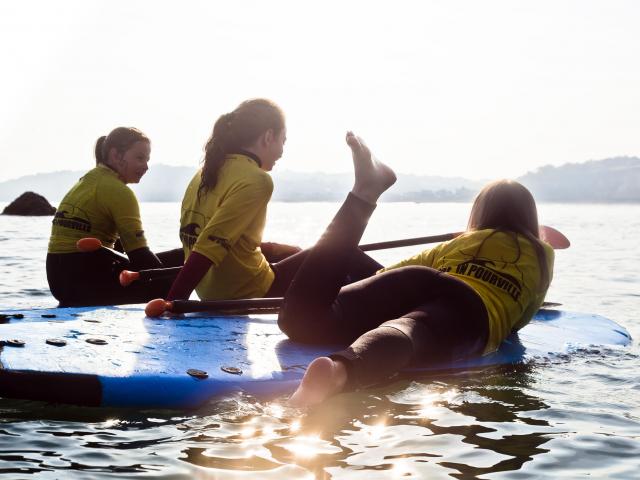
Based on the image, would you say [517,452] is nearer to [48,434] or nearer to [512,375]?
[512,375]

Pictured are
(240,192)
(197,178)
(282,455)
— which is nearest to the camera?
(282,455)

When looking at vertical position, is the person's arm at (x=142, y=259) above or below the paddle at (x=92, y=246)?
below

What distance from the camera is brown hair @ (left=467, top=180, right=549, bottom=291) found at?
4.95 metres

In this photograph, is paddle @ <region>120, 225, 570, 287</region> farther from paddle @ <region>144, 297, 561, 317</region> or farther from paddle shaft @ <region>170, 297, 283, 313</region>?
paddle shaft @ <region>170, 297, 283, 313</region>

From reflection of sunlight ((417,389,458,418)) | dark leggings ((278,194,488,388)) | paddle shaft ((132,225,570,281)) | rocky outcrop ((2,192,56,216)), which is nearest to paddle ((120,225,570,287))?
paddle shaft ((132,225,570,281))

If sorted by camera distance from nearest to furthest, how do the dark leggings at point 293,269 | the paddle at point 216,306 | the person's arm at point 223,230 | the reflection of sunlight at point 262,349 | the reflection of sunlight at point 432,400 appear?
1. the reflection of sunlight at point 432,400
2. the reflection of sunlight at point 262,349
3. the person's arm at point 223,230
4. the paddle at point 216,306
5. the dark leggings at point 293,269

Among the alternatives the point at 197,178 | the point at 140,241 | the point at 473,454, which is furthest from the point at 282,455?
the point at 140,241

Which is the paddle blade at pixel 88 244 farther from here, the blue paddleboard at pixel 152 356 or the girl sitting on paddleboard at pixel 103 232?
the blue paddleboard at pixel 152 356

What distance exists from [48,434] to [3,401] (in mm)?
603

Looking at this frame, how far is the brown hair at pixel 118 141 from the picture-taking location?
6914 millimetres

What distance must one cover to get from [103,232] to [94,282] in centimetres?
46

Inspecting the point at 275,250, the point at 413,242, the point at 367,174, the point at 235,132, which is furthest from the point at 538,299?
the point at 275,250

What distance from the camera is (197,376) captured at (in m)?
4.22

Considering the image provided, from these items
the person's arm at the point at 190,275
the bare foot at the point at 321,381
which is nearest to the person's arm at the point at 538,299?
the bare foot at the point at 321,381
